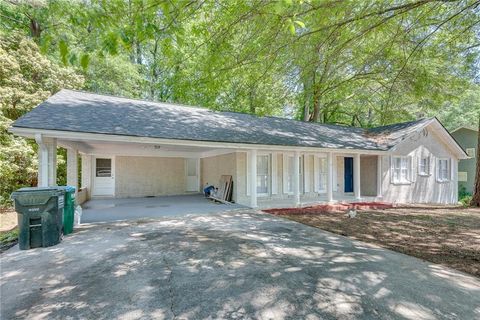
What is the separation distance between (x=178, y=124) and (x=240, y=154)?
300 centimetres

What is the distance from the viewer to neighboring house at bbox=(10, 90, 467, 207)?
28.3ft

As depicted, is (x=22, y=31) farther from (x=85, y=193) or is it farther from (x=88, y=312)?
(x=88, y=312)

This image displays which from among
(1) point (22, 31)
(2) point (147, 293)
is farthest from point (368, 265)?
(1) point (22, 31)

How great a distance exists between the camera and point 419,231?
7020 mm

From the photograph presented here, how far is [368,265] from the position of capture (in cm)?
450

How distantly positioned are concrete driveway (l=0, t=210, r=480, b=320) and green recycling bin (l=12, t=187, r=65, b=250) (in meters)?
0.24

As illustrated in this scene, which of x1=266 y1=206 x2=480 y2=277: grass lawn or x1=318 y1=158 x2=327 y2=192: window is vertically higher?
x1=318 y1=158 x2=327 y2=192: window

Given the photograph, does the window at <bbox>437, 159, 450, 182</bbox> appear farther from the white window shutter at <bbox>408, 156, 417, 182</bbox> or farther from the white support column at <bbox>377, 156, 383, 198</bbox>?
the white support column at <bbox>377, 156, 383, 198</bbox>

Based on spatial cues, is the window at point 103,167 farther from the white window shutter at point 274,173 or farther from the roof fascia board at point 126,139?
the white window shutter at point 274,173

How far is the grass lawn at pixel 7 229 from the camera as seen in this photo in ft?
19.7

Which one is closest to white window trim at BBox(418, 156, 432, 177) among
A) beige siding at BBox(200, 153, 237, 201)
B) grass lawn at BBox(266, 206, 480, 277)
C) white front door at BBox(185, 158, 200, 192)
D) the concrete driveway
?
grass lawn at BBox(266, 206, 480, 277)

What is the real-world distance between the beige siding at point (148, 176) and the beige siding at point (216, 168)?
121 cm

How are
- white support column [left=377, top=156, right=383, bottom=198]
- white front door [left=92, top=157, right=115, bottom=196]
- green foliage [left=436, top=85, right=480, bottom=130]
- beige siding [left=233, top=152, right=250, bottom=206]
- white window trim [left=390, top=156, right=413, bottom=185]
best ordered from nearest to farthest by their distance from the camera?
beige siding [left=233, top=152, right=250, bottom=206] < white front door [left=92, top=157, right=115, bottom=196] < white support column [left=377, top=156, right=383, bottom=198] < white window trim [left=390, top=156, right=413, bottom=185] < green foliage [left=436, top=85, right=480, bottom=130]

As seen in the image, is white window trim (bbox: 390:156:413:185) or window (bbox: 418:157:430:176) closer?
white window trim (bbox: 390:156:413:185)
